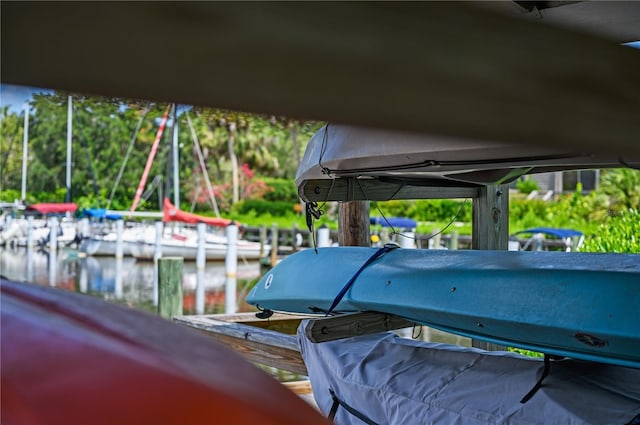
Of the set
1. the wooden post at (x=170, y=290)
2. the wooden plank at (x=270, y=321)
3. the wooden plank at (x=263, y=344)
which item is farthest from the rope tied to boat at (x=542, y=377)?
the wooden post at (x=170, y=290)

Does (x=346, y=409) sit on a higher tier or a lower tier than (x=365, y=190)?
lower

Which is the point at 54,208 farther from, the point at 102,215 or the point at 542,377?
the point at 542,377

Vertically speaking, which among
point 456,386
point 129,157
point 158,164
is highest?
point 129,157

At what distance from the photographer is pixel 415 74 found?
87cm

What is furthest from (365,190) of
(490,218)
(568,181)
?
(568,181)

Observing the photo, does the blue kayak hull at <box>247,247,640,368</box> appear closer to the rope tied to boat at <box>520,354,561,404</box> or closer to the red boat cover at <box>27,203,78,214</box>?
the rope tied to boat at <box>520,354,561,404</box>

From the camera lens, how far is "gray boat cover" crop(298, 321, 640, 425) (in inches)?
95.1

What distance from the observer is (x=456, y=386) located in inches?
Answer: 111

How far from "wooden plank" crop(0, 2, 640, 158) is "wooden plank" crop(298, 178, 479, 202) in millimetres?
3060

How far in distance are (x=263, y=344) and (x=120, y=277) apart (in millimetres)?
13477

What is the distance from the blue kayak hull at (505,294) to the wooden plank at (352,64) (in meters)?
1.55

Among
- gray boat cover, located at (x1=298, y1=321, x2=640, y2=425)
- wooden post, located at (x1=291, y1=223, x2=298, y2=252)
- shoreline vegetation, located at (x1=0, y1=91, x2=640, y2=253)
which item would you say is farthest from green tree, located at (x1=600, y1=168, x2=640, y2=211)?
gray boat cover, located at (x1=298, y1=321, x2=640, y2=425)

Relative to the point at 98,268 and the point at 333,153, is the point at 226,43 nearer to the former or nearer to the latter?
the point at 333,153

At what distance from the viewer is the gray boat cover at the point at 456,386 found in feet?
7.93
